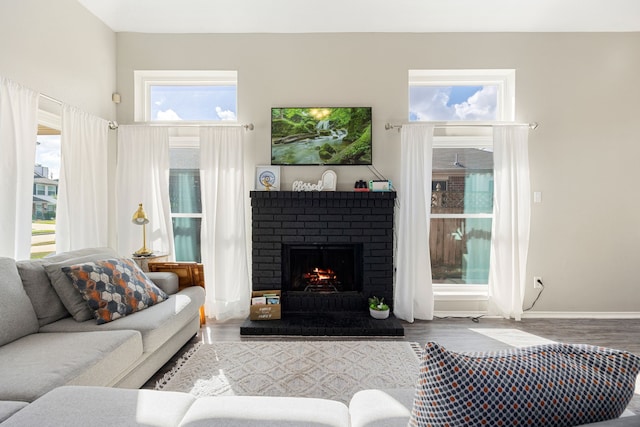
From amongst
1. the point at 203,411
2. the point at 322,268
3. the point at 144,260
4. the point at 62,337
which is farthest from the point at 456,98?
the point at 62,337

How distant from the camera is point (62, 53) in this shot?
2.89 meters

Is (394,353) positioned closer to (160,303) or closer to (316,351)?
(316,351)

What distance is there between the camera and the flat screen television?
3.51 m

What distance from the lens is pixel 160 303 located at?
2.48 m

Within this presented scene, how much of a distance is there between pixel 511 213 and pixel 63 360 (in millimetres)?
3715

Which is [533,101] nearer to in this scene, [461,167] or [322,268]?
[461,167]

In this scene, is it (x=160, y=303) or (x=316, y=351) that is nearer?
(x=160, y=303)

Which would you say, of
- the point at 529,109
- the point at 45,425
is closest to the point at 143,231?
the point at 45,425

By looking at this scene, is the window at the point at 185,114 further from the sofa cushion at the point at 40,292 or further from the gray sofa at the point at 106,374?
the sofa cushion at the point at 40,292

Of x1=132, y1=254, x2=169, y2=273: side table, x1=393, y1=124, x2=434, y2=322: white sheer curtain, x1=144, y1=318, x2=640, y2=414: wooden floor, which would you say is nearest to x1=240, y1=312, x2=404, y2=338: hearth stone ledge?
x1=144, y1=318, x2=640, y2=414: wooden floor

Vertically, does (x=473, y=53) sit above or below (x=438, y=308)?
above

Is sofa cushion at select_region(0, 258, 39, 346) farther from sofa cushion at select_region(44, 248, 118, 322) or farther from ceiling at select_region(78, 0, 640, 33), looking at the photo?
ceiling at select_region(78, 0, 640, 33)

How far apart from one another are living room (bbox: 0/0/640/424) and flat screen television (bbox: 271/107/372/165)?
0.32ft

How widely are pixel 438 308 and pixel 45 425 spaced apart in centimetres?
333
